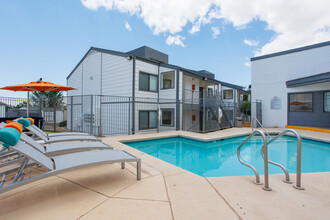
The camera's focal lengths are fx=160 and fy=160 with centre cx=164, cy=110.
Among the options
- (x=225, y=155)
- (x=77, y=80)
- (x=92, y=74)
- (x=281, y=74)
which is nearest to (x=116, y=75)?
(x=92, y=74)

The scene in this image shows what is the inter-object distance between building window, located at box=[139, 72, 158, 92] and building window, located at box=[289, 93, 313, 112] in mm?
9618

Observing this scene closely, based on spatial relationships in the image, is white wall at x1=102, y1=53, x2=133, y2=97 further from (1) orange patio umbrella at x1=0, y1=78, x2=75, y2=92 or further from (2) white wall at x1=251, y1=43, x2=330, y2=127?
(2) white wall at x1=251, y1=43, x2=330, y2=127

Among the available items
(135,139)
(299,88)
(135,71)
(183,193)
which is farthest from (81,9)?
(299,88)

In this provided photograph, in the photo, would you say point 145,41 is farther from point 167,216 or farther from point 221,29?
point 167,216

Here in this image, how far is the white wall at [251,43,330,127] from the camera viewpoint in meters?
10.3

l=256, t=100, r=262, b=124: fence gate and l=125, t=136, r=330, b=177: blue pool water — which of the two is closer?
l=125, t=136, r=330, b=177: blue pool water

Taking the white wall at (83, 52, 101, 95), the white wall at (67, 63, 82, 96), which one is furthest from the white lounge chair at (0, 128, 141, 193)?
the white wall at (67, 63, 82, 96)

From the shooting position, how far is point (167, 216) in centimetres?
176

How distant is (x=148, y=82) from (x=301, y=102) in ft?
34.4

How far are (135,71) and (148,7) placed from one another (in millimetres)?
4535

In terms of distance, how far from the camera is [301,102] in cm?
1091

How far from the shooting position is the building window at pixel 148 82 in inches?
408

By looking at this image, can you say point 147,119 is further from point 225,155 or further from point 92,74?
point 92,74

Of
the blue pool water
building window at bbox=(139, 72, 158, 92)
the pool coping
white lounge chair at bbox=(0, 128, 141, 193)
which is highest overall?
building window at bbox=(139, 72, 158, 92)
